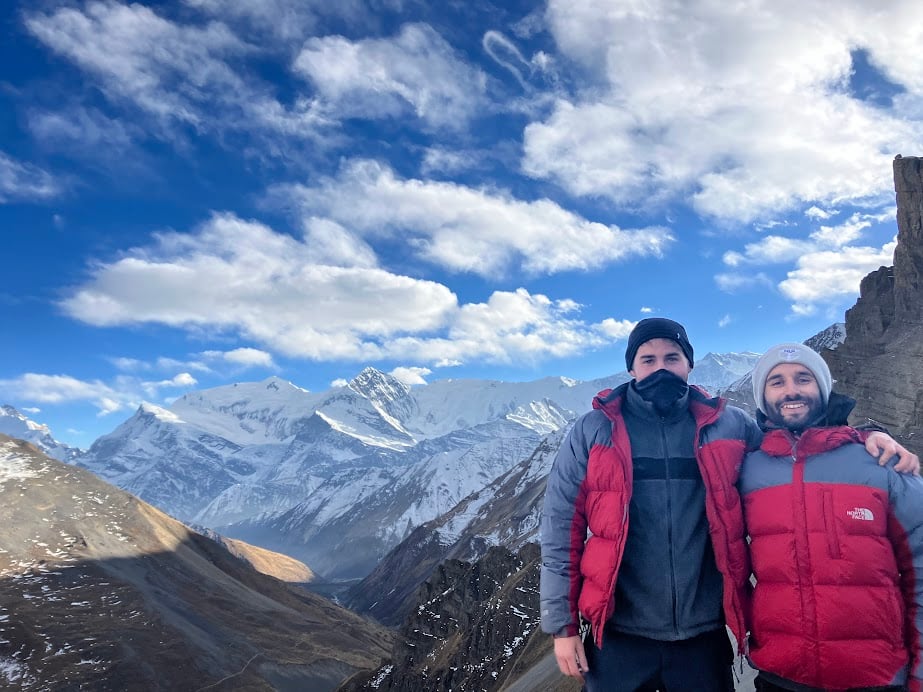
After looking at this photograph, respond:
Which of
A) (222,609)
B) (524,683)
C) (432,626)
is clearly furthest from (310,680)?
(524,683)

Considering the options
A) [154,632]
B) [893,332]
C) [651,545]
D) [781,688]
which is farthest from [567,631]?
[154,632]

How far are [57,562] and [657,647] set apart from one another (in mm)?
84409

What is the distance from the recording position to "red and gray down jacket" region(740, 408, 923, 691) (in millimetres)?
4453

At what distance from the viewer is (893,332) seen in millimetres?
50594

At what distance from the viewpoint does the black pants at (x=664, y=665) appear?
4816 mm

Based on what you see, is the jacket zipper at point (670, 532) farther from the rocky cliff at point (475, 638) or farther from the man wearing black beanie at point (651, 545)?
the rocky cliff at point (475, 638)

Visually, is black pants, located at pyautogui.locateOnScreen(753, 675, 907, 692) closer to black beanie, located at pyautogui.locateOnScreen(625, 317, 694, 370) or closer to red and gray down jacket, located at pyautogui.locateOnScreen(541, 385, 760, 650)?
red and gray down jacket, located at pyautogui.locateOnScreen(541, 385, 760, 650)

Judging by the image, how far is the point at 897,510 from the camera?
4555 mm

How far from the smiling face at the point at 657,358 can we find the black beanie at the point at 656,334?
A: 0.04 m

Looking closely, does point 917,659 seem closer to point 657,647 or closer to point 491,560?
point 657,647

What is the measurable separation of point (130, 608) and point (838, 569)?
74.1 metres

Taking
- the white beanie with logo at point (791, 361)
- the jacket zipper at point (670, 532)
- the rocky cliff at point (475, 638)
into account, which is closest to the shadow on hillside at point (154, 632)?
the rocky cliff at point (475, 638)

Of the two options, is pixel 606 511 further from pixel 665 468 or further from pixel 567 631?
pixel 567 631

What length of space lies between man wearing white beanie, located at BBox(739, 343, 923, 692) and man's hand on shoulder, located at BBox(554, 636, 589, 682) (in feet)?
4.53
